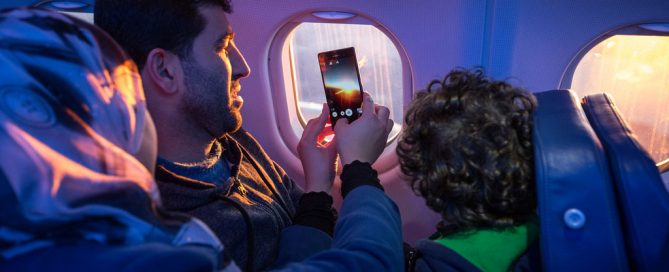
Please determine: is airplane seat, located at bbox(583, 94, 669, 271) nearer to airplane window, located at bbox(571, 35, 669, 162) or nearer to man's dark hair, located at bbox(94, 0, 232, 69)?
man's dark hair, located at bbox(94, 0, 232, 69)

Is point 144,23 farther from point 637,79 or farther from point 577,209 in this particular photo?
point 637,79

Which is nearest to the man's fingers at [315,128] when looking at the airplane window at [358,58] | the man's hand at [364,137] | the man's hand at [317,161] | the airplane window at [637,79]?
the man's hand at [317,161]

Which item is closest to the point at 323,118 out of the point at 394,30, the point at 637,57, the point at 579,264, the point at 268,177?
the point at 268,177

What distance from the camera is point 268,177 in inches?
55.2

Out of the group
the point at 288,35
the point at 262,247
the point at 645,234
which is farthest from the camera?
the point at 288,35

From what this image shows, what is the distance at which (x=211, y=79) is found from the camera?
1.16 metres

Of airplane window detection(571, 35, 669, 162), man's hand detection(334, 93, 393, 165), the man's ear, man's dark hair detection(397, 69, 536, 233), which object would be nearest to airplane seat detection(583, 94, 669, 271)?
man's dark hair detection(397, 69, 536, 233)

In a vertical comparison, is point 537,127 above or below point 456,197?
above

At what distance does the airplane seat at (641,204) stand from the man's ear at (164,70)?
97cm

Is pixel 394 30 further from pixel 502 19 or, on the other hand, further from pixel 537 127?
pixel 537 127

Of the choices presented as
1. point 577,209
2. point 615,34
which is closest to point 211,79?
point 577,209

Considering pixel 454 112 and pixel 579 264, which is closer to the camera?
pixel 579 264

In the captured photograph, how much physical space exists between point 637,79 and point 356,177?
154 cm

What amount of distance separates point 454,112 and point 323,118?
61cm
